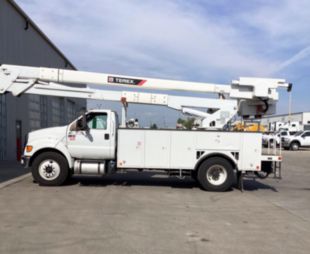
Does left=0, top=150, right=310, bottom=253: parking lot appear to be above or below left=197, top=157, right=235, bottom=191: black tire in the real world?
below

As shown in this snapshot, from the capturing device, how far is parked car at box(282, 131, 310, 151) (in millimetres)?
39969

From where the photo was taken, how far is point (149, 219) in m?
8.23

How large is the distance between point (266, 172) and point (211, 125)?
231 cm

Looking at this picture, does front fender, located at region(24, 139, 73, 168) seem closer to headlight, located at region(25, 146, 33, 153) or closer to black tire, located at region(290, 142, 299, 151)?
headlight, located at region(25, 146, 33, 153)

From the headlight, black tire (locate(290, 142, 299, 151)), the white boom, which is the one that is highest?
the white boom

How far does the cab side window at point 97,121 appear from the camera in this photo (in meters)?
12.7

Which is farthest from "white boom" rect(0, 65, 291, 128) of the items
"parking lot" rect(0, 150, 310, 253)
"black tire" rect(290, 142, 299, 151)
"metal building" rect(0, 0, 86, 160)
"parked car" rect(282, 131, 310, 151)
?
"black tire" rect(290, 142, 299, 151)

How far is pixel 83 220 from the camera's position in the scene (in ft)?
26.1

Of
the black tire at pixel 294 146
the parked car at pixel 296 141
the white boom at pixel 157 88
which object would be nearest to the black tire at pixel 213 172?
the white boom at pixel 157 88

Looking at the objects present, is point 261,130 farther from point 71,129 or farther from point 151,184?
point 71,129

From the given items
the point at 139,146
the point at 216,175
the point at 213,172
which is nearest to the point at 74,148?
the point at 139,146

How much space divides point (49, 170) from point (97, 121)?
6.59 ft

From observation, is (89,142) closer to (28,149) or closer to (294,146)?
(28,149)

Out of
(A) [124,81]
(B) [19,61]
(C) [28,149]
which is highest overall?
(B) [19,61]
